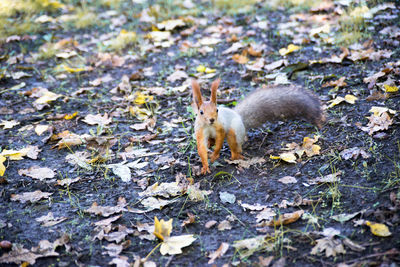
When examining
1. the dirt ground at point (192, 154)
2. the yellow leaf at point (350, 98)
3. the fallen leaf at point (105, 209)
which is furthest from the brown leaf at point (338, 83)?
the fallen leaf at point (105, 209)

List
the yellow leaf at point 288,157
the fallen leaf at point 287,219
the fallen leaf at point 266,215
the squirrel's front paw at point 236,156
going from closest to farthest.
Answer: the fallen leaf at point 287,219 → the fallen leaf at point 266,215 → the yellow leaf at point 288,157 → the squirrel's front paw at point 236,156

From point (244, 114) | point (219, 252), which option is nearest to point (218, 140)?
point (244, 114)

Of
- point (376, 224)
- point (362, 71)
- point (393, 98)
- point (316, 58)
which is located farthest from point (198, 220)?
point (316, 58)

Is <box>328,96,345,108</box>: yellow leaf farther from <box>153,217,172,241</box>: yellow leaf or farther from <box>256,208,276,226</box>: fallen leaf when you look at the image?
<box>153,217,172,241</box>: yellow leaf

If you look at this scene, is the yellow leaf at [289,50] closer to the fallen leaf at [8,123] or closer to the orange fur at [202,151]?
the orange fur at [202,151]

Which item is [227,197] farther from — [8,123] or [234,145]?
[8,123]

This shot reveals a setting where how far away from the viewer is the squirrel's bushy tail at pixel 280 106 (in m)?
3.08

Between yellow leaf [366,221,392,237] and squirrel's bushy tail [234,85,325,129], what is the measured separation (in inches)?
48.2

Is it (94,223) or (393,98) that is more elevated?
(393,98)

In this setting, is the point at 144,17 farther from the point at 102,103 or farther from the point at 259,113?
the point at 259,113

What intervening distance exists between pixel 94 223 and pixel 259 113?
62.6 inches

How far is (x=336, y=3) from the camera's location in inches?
220

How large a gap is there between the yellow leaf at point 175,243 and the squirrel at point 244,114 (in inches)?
29.9

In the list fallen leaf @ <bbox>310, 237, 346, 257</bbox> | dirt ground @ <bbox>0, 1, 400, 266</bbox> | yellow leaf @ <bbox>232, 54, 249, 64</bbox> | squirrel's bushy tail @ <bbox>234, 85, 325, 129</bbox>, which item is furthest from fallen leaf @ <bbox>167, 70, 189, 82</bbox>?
fallen leaf @ <bbox>310, 237, 346, 257</bbox>
